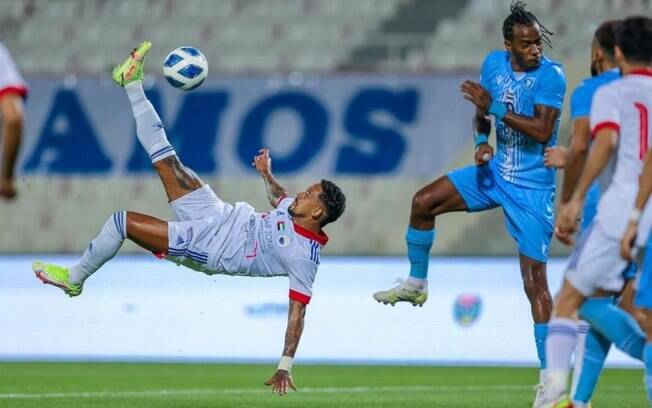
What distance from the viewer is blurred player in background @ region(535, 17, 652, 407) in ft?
21.3

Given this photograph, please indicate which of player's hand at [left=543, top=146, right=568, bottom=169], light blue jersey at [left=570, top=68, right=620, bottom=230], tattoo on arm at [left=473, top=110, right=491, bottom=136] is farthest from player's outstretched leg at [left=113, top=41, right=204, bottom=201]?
light blue jersey at [left=570, top=68, right=620, bottom=230]

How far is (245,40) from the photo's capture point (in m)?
20.2

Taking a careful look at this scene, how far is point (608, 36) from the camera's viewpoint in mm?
6805

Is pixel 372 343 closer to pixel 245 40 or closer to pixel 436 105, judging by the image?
pixel 436 105

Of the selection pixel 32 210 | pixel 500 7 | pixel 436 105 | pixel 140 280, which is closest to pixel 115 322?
pixel 140 280

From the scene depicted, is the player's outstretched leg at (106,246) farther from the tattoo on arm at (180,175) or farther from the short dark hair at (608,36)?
the short dark hair at (608,36)

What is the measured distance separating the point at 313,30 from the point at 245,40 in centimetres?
101

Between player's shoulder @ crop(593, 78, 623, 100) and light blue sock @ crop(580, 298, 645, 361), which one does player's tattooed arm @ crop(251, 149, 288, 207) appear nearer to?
light blue sock @ crop(580, 298, 645, 361)

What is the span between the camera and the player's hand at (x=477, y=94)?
29.4 ft

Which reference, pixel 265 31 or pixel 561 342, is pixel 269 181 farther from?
pixel 265 31

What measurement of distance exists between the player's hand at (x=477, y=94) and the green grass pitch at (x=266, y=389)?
217 centimetres

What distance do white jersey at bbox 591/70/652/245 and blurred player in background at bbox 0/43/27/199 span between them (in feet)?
9.24

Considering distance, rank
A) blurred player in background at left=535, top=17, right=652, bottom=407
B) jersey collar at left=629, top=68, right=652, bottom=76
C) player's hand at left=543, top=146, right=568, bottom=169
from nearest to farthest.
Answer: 1. blurred player in background at left=535, top=17, right=652, bottom=407
2. jersey collar at left=629, top=68, right=652, bottom=76
3. player's hand at left=543, top=146, right=568, bottom=169

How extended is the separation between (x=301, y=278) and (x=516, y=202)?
1.55 metres
